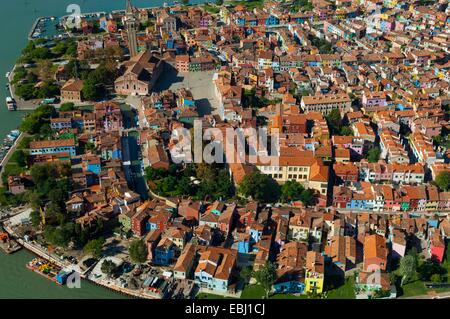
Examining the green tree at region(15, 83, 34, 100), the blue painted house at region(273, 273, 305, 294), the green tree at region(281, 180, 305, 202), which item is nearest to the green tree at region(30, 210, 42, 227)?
the blue painted house at region(273, 273, 305, 294)

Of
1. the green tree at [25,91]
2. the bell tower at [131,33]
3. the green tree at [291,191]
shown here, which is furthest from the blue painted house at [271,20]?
the green tree at [291,191]

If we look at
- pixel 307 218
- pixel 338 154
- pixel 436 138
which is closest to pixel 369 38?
pixel 436 138

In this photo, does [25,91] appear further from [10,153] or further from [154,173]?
[154,173]

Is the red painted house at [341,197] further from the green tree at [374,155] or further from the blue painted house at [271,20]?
the blue painted house at [271,20]

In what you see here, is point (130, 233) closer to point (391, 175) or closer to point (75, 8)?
point (391, 175)

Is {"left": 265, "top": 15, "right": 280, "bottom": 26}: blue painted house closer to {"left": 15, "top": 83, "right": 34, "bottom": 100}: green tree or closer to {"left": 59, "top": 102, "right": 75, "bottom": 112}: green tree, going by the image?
{"left": 59, "top": 102, "right": 75, "bottom": 112}: green tree
